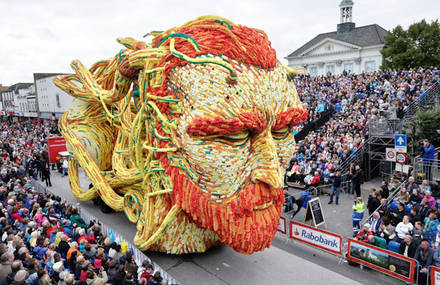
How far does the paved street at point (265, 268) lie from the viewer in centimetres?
700

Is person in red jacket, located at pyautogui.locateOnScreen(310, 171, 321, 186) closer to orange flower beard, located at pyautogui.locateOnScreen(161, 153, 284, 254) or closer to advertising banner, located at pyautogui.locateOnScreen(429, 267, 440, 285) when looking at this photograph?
advertising banner, located at pyautogui.locateOnScreen(429, 267, 440, 285)

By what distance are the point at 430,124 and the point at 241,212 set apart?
34.9 ft

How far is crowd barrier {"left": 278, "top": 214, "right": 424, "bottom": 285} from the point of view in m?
6.81

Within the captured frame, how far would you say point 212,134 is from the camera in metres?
5.66

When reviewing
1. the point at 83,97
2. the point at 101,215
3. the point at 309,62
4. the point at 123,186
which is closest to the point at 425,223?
the point at 123,186

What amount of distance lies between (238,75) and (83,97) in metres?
6.32

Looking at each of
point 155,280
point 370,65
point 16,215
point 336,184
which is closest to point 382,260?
point 336,184

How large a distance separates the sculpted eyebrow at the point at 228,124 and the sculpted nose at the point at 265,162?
0.25 m

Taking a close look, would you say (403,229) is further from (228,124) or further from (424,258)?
(228,124)

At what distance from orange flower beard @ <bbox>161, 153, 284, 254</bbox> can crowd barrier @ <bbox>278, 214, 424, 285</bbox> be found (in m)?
2.82

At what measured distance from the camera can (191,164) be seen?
608cm

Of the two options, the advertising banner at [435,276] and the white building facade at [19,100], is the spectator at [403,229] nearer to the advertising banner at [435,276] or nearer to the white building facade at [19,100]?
the advertising banner at [435,276]

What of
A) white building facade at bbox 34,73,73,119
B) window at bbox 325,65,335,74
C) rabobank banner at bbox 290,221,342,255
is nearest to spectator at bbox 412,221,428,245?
rabobank banner at bbox 290,221,342,255

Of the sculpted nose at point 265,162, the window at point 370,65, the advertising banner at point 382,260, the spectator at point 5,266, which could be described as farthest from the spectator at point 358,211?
the window at point 370,65
